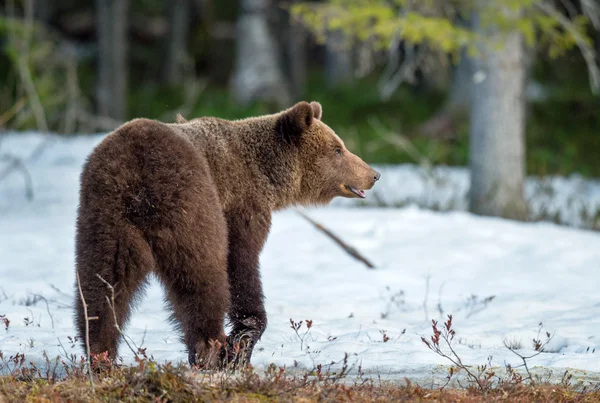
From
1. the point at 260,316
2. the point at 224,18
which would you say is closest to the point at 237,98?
the point at 224,18

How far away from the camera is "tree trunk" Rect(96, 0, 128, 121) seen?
62.3ft

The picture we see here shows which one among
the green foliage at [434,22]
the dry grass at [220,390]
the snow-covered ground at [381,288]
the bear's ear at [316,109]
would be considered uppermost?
the green foliage at [434,22]

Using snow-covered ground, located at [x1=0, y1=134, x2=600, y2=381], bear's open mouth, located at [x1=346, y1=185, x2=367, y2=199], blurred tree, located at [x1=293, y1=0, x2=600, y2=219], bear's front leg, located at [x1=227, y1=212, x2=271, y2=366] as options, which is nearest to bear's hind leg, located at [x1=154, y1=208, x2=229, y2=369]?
bear's front leg, located at [x1=227, y1=212, x2=271, y2=366]

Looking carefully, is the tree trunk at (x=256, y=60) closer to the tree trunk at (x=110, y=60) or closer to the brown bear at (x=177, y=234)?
the tree trunk at (x=110, y=60)

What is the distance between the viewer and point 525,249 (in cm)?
959

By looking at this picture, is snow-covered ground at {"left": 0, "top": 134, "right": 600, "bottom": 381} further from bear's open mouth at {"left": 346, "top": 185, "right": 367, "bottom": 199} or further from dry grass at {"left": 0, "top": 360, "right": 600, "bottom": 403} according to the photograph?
bear's open mouth at {"left": 346, "top": 185, "right": 367, "bottom": 199}

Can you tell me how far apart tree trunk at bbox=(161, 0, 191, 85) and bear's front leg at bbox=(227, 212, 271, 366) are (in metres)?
20.2

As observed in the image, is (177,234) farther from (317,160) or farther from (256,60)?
(256,60)

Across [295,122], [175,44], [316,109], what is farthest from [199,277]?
[175,44]

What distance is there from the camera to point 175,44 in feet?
82.3

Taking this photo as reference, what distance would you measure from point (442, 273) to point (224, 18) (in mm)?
25763

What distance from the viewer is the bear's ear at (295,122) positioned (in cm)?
533

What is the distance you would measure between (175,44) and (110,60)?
20.4 feet

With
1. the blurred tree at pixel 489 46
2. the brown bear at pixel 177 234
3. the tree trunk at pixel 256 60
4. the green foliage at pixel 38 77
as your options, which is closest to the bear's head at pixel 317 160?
the brown bear at pixel 177 234
